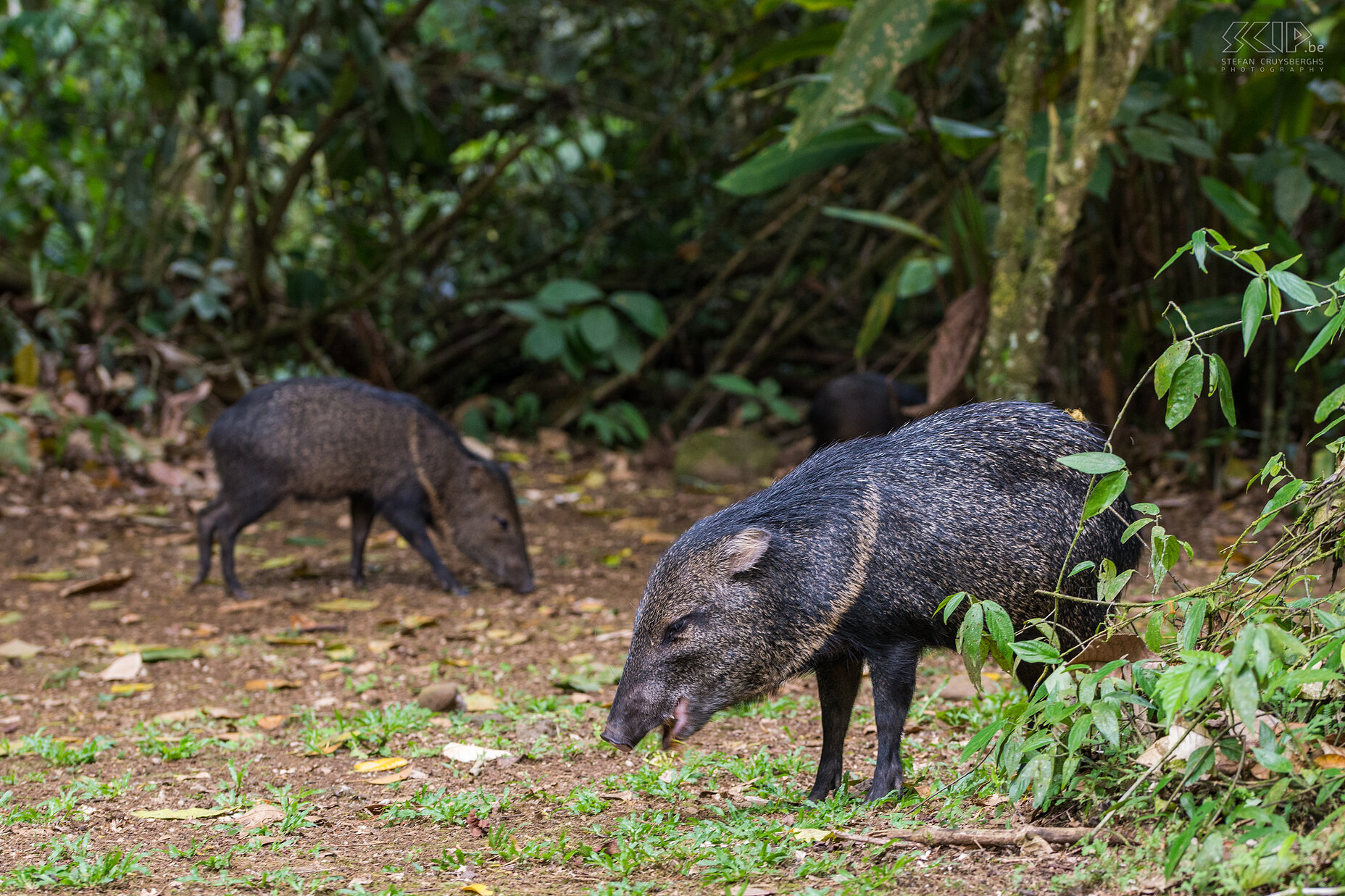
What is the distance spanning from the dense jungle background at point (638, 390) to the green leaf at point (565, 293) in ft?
0.17

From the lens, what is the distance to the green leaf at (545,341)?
767 centimetres

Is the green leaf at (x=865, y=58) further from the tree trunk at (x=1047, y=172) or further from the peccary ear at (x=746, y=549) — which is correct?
the peccary ear at (x=746, y=549)

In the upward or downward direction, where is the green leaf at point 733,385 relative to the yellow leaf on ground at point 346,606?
upward

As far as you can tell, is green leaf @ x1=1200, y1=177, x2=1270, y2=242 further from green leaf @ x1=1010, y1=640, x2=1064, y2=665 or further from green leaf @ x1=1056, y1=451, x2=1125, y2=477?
green leaf @ x1=1010, y1=640, x2=1064, y2=665

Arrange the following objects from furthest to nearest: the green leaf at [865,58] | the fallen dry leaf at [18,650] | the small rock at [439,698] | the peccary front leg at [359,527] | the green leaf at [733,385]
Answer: the green leaf at [733,385] → the peccary front leg at [359,527] → the green leaf at [865,58] → the fallen dry leaf at [18,650] → the small rock at [439,698]

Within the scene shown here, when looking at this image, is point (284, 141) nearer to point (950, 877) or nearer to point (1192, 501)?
point (1192, 501)

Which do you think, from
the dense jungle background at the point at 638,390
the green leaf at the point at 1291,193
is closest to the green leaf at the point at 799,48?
the dense jungle background at the point at 638,390

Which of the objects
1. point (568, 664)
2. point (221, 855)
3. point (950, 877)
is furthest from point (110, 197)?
point (950, 877)

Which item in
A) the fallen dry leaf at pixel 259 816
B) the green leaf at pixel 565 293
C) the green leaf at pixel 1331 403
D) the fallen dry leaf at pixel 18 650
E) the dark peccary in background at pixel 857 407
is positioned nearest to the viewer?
the green leaf at pixel 1331 403

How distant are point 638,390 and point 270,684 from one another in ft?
17.8

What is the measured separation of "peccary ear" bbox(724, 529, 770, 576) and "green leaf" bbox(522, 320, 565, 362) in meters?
5.17

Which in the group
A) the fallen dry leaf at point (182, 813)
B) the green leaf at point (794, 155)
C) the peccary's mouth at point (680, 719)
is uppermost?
the green leaf at point (794, 155)

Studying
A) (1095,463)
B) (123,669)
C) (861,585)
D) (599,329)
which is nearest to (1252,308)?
(1095,463)

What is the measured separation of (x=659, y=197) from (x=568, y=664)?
17.6ft
